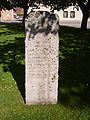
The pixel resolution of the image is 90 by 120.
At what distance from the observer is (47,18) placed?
705 cm

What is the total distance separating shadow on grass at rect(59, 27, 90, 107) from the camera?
7773 mm

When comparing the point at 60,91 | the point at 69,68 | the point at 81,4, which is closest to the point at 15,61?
the point at 69,68

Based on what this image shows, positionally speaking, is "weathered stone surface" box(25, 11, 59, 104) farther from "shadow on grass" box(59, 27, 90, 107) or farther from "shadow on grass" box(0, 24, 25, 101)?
"shadow on grass" box(0, 24, 25, 101)

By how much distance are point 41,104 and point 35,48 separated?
1355mm

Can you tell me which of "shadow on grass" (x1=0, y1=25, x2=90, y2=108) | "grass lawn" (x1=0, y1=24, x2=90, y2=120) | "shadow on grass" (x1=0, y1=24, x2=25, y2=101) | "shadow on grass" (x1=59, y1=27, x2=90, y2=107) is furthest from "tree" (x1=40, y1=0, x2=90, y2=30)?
"grass lawn" (x1=0, y1=24, x2=90, y2=120)

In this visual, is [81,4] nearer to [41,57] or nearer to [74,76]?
[74,76]

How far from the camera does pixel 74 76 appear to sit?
32.6 feet

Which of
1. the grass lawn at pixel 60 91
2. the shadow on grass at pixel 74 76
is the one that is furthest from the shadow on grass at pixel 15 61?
the shadow on grass at pixel 74 76

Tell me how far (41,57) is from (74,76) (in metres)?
2.97

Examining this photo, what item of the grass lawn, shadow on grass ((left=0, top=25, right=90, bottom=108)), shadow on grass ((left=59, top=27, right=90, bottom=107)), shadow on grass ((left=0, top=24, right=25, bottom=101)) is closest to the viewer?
the grass lawn

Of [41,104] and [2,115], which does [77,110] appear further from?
[2,115]

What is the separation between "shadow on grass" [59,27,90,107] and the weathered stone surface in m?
0.59

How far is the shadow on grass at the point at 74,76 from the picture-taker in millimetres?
7773

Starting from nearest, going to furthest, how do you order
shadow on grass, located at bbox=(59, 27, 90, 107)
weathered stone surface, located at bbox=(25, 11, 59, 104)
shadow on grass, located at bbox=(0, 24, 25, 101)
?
weathered stone surface, located at bbox=(25, 11, 59, 104) → shadow on grass, located at bbox=(59, 27, 90, 107) → shadow on grass, located at bbox=(0, 24, 25, 101)
